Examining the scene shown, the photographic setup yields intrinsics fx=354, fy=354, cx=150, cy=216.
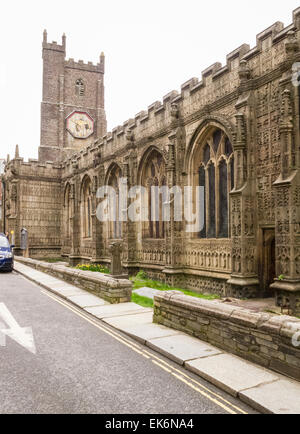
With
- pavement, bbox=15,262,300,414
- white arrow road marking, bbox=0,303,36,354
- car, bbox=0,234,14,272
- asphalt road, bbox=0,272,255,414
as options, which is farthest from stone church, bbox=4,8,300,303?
white arrow road marking, bbox=0,303,36,354

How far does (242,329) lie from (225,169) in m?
9.01

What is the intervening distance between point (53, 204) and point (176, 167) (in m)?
17.8

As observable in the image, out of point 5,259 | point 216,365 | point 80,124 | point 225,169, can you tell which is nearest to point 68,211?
point 5,259

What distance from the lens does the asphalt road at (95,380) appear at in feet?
13.7

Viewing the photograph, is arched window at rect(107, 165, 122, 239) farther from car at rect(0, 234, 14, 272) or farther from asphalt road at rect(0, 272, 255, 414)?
asphalt road at rect(0, 272, 255, 414)

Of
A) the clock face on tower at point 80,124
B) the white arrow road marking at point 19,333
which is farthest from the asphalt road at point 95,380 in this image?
the clock face on tower at point 80,124

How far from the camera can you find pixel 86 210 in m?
26.6

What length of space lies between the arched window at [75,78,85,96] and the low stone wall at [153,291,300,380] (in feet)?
129

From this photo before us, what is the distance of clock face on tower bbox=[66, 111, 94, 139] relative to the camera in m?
40.8

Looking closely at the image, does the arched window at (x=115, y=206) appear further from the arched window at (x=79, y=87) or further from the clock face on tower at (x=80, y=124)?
the arched window at (x=79, y=87)

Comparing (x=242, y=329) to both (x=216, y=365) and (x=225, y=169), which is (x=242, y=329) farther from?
(x=225, y=169)

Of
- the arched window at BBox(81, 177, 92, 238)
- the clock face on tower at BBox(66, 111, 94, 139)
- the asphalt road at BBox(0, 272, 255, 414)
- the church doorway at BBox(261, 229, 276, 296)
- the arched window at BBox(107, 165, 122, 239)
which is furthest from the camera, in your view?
the clock face on tower at BBox(66, 111, 94, 139)
